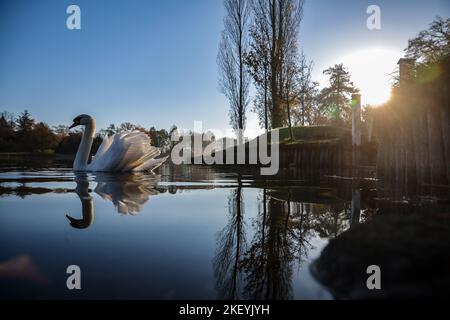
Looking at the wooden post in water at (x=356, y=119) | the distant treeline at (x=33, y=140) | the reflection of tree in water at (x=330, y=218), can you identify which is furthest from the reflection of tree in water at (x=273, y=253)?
the distant treeline at (x=33, y=140)

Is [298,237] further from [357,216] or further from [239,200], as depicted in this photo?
[239,200]

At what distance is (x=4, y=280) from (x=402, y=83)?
26.8ft

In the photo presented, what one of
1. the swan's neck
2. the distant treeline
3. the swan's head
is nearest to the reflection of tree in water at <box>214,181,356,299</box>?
the swan's neck

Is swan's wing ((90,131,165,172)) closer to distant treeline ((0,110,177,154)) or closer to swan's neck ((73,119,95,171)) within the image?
swan's neck ((73,119,95,171))

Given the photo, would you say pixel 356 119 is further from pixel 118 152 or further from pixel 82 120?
pixel 82 120

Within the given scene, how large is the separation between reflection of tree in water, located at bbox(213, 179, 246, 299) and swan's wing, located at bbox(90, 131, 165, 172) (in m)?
6.14

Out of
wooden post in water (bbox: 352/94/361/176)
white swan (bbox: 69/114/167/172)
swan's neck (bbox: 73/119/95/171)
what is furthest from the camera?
wooden post in water (bbox: 352/94/361/176)

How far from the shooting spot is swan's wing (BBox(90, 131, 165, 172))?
832 cm

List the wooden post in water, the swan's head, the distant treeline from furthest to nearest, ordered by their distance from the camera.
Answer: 1. the distant treeline
2. the wooden post in water
3. the swan's head

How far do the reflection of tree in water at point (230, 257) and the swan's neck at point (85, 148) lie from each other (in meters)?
8.65

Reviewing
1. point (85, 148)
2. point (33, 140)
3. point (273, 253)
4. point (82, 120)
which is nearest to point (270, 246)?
point (273, 253)

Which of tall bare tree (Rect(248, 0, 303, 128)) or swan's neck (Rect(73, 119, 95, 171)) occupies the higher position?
tall bare tree (Rect(248, 0, 303, 128))

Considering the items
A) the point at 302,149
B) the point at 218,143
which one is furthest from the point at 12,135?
the point at 302,149
